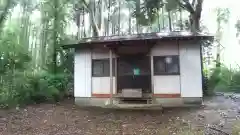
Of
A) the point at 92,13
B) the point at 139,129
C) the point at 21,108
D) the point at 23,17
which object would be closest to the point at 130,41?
the point at 139,129

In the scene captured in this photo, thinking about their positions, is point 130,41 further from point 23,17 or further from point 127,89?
point 23,17

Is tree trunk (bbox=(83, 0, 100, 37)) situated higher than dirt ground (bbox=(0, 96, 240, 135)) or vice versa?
tree trunk (bbox=(83, 0, 100, 37))

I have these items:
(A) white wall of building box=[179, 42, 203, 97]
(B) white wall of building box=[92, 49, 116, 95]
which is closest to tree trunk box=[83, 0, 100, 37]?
(B) white wall of building box=[92, 49, 116, 95]

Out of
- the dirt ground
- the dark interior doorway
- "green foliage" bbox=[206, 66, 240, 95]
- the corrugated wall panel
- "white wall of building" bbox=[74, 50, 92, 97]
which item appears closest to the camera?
the dirt ground

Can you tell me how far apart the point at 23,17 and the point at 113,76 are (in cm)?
1526

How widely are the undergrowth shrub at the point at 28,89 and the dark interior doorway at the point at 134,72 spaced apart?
14.5 ft

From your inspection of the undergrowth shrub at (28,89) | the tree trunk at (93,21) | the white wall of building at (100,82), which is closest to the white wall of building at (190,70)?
the white wall of building at (100,82)

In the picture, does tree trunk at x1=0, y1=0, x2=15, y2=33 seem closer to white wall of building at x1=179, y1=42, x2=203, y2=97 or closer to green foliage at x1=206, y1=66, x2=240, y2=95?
white wall of building at x1=179, y1=42, x2=203, y2=97

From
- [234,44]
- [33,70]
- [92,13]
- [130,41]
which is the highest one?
[92,13]

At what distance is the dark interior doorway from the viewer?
11.5 meters

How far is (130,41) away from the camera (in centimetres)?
1090

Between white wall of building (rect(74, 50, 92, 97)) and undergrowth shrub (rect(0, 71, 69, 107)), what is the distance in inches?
94.5

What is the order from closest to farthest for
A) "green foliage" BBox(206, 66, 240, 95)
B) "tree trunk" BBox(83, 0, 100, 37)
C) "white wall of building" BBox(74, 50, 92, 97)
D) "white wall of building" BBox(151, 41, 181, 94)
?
"white wall of building" BBox(151, 41, 181, 94) < "white wall of building" BBox(74, 50, 92, 97) < "green foliage" BBox(206, 66, 240, 95) < "tree trunk" BBox(83, 0, 100, 37)

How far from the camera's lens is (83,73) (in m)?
12.3
